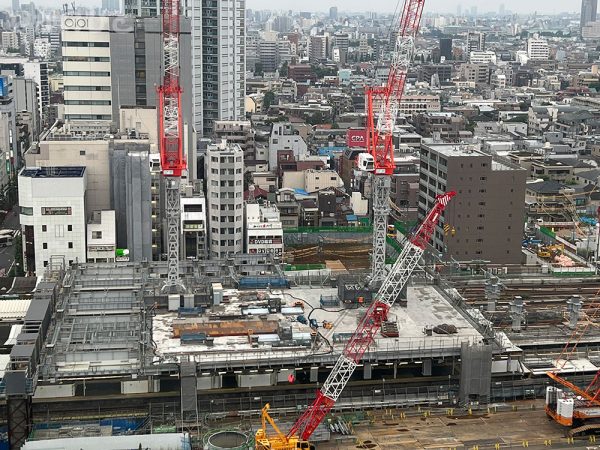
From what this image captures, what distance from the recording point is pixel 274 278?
98.6 ft

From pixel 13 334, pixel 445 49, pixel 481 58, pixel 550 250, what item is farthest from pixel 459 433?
pixel 445 49

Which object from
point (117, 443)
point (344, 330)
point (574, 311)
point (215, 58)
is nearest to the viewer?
point (117, 443)

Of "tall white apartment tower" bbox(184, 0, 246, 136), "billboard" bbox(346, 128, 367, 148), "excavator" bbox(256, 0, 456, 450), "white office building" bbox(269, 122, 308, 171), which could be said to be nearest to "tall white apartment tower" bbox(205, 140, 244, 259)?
"excavator" bbox(256, 0, 456, 450)

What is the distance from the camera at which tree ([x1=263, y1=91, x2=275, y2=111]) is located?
94.2 metres

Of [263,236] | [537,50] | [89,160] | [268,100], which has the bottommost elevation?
[263,236]

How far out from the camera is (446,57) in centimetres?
14950

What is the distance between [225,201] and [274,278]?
8463 mm

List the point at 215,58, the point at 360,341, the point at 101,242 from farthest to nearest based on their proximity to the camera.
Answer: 1. the point at 215,58
2. the point at 101,242
3. the point at 360,341

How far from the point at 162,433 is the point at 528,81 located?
108218mm

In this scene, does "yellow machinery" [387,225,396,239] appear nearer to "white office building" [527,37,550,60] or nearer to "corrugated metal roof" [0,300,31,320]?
"corrugated metal roof" [0,300,31,320]

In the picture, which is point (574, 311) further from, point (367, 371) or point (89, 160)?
point (89, 160)

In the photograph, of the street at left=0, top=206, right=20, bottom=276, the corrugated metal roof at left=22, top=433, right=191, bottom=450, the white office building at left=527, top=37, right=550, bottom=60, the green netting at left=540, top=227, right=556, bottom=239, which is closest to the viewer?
the corrugated metal roof at left=22, top=433, right=191, bottom=450

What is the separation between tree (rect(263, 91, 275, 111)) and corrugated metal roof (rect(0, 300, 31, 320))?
65309 mm

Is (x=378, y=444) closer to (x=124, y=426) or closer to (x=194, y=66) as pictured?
(x=124, y=426)
